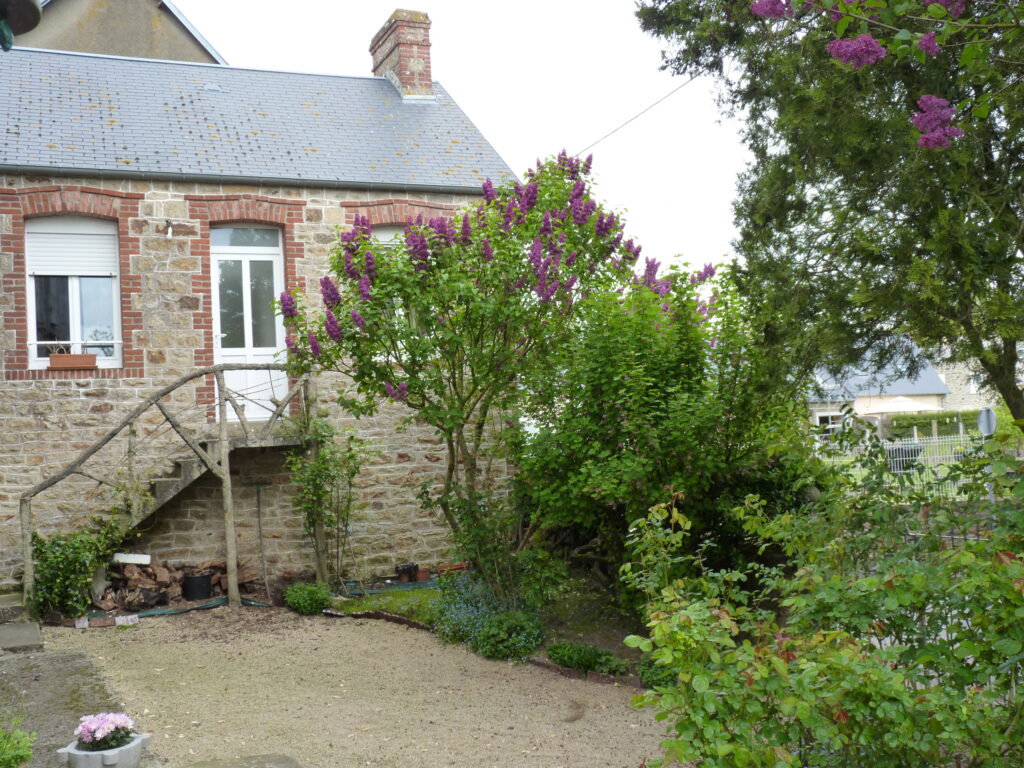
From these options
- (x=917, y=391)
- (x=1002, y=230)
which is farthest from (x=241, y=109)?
(x=917, y=391)

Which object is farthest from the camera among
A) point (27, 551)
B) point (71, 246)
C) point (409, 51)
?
point (409, 51)

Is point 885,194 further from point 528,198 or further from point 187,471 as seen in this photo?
point 187,471

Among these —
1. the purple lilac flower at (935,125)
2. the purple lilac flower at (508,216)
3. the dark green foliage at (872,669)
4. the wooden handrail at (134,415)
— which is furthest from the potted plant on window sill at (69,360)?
the purple lilac flower at (935,125)

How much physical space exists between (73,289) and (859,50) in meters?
9.18

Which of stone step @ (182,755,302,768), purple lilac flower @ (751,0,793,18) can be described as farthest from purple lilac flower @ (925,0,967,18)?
stone step @ (182,755,302,768)

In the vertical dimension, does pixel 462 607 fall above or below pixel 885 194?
below

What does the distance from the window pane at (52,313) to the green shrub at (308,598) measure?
3561 millimetres

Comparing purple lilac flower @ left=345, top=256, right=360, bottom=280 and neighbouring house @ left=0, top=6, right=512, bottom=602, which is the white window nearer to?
neighbouring house @ left=0, top=6, right=512, bottom=602

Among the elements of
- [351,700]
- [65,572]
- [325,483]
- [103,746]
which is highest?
[325,483]

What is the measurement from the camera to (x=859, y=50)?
3223 mm

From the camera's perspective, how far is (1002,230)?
138 inches

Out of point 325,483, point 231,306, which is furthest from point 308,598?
point 231,306

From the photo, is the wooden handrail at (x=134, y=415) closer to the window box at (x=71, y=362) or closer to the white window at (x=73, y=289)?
the window box at (x=71, y=362)

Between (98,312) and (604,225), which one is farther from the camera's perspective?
(98,312)
